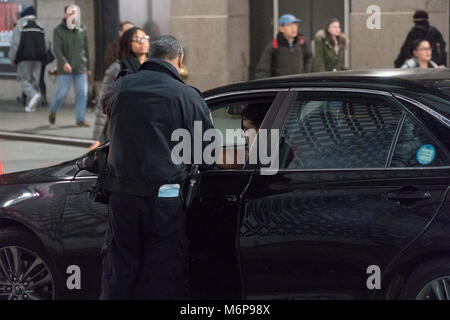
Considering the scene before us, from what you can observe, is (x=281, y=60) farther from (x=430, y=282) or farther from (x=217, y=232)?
(x=430, y=282)

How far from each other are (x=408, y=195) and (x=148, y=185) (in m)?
1.24

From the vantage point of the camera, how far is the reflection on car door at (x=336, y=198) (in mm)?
5152

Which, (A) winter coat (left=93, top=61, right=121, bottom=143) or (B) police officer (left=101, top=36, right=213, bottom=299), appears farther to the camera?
(A) winter coat (left=93, top=61, right=121, bottom=143)

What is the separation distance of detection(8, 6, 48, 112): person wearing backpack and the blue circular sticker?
1489 centimetres

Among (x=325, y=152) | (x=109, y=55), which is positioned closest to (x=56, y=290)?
(x=325, y=152)

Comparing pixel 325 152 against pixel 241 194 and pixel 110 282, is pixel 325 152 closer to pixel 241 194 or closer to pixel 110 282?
pixel 241 194

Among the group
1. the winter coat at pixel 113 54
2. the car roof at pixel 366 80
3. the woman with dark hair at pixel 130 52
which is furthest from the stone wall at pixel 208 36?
the car roof at pixel 366 80

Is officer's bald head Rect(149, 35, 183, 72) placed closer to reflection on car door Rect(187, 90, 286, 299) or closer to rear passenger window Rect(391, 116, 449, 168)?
reflection on car door Rect(187, 90, 286, 299)

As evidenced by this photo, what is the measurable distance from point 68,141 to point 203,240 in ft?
33.6

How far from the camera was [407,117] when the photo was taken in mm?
5270

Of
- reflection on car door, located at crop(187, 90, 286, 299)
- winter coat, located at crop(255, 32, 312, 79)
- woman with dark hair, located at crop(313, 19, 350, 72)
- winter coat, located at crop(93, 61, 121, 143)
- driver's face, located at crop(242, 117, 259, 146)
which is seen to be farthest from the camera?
woman with dark hair, located at crop(313, 19, 350, 72)

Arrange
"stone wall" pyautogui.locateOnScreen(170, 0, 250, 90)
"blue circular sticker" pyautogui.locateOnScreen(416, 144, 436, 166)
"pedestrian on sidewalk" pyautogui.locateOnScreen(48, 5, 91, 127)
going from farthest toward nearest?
"stone wall" pyautogui.locateOnScreen(170, 0, 250, 90), "pedestrian on sidewalk" pyautogui.locateOnScreen(48, 5, 91, 127), "blue circular sticker" pyautogui.locateOnScreen(416, 144, 436, 166)

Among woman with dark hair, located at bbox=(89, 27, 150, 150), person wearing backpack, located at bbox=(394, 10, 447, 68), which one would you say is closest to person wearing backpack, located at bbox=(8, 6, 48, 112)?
person wearing backpack, located at bbox=(394, 10, 447, 68)

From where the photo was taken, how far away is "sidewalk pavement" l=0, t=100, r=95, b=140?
16672mm
